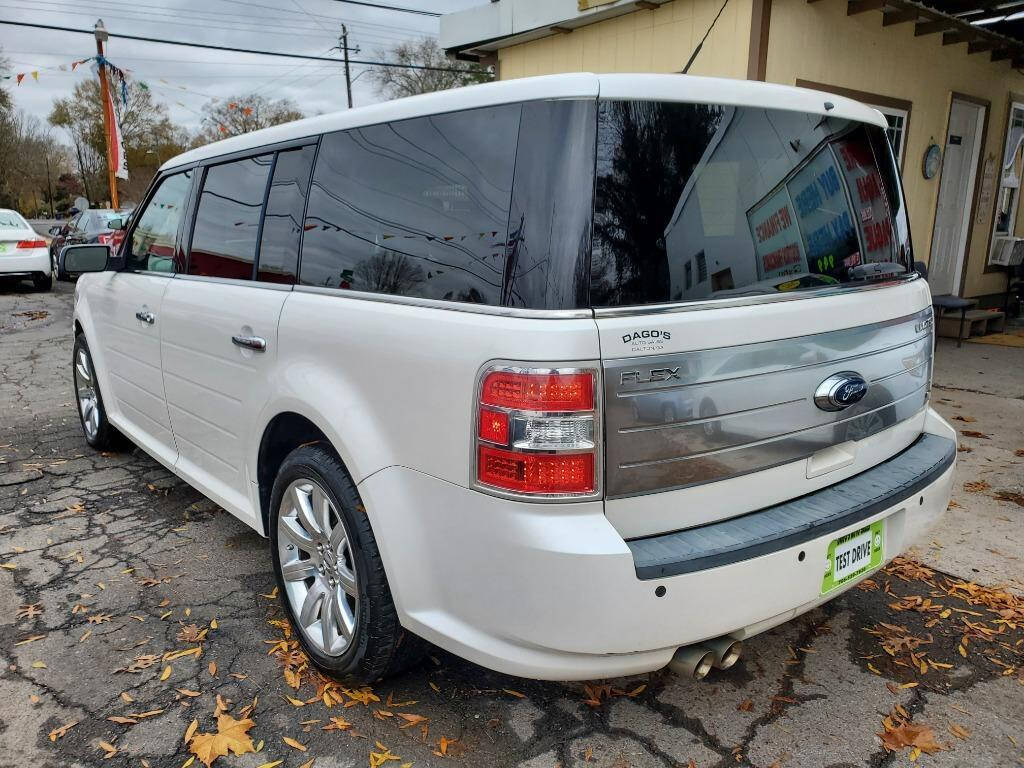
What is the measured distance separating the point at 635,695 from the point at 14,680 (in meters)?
2.18

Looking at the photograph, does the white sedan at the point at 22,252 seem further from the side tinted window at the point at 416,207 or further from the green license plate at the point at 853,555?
the green license plate at the point at 853,555

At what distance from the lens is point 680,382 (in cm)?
194

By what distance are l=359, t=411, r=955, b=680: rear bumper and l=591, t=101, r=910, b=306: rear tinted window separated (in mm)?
609

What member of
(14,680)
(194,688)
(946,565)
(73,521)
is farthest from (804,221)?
(73,521)

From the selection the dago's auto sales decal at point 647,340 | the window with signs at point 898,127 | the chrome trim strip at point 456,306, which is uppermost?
the window with signs at point 898,127

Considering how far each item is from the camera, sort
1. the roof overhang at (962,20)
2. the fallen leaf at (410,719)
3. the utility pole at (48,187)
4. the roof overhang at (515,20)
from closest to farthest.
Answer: the fallen leaf at (410,719)
the roof overhang at (962,20)
the roof overhang at (515,20)
the utility pole at (48,187)

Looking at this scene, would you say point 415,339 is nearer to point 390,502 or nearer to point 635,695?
point 390,502

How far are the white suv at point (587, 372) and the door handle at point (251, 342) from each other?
0.03 feet

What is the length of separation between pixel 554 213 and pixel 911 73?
8389 millimetres

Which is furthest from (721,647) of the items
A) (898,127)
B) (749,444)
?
(898,127)

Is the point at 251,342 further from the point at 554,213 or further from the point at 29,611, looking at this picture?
the point at 29,611

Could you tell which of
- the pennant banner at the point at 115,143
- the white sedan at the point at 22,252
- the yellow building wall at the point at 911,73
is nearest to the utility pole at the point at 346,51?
the pennant banner at the point at 115,143

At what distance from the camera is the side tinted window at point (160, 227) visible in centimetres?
371

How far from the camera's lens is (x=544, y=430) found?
6.10ft
